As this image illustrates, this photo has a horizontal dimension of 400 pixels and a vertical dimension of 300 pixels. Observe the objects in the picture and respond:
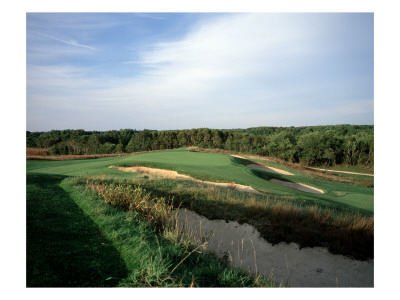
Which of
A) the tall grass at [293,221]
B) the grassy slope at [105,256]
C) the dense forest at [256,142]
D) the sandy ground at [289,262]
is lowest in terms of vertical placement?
the sandy ground at [289,262]

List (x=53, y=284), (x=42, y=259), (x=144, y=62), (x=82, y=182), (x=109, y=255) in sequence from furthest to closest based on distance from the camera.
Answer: (x=82, y=182) → (x=144, y=62) → (x=109, y=255) → (x=42, y=259) → (x=53, y=284)

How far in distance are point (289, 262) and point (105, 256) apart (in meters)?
3.74

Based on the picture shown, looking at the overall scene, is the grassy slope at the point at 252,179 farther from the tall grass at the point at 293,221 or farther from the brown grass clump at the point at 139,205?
the brown grass clump at the point at 139,205

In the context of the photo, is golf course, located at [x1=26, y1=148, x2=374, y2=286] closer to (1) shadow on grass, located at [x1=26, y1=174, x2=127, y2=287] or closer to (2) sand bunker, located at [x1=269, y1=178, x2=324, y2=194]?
(1) shadow on grass, located at [x1=26, y1=174, x2=127, y2=287]

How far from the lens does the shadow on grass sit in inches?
114

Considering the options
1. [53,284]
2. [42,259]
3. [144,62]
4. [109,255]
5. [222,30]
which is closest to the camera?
[53,284]

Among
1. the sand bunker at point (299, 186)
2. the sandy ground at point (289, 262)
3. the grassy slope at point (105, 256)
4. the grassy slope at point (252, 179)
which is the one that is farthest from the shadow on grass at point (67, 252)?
the sand bunker at point (299, 186)

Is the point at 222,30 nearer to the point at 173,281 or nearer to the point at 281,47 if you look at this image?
the point at 281,47

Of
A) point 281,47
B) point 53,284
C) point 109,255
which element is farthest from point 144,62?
point 53,284

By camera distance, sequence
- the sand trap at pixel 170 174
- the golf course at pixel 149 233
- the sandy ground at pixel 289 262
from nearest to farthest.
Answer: the golf course at pixel 149 233 → the sandy ground at pixel 289 262 → the sand trap at pixel 170 174

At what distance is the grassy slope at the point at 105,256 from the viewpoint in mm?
2936

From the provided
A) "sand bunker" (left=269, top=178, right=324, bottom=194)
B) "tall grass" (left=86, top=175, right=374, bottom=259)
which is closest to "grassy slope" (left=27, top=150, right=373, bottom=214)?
"sand bunker" (left=269, top=178, right=324, bottom=194)

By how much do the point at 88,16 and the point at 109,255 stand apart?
4829 mm
